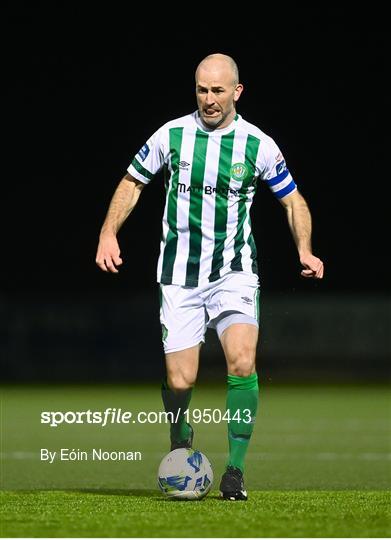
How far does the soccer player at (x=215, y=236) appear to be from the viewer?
5102 millimetres

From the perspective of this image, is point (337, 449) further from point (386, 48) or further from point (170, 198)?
point (386, 48)

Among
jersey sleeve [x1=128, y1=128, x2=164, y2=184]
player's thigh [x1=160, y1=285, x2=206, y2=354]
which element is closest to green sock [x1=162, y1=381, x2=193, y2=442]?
player's thigh [x1=160, y1=285, x2=206, y2=354]

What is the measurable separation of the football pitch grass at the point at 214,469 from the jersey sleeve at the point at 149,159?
1.42m

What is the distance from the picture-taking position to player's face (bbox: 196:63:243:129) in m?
5.03

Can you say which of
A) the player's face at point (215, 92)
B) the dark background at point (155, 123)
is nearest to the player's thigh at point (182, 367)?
the player's face at point (215, 92)

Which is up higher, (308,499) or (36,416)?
(308,499)

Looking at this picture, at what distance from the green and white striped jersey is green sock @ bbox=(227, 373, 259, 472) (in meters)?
0.47

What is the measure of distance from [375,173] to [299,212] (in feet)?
55.2

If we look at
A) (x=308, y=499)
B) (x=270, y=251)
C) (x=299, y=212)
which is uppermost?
(x=299, y=212)

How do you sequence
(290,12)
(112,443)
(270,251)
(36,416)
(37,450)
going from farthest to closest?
(290,12) → (270,251) → (36,416) → (112,443) → (37,450)

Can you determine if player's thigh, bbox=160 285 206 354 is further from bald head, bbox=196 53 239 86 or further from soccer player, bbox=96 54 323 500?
bald head, bbox=196 53 239 86

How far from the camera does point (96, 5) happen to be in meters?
22.0

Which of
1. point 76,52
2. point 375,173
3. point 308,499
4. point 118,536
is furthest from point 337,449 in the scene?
point 76,52

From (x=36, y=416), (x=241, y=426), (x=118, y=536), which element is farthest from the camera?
(x=36, y=416)
